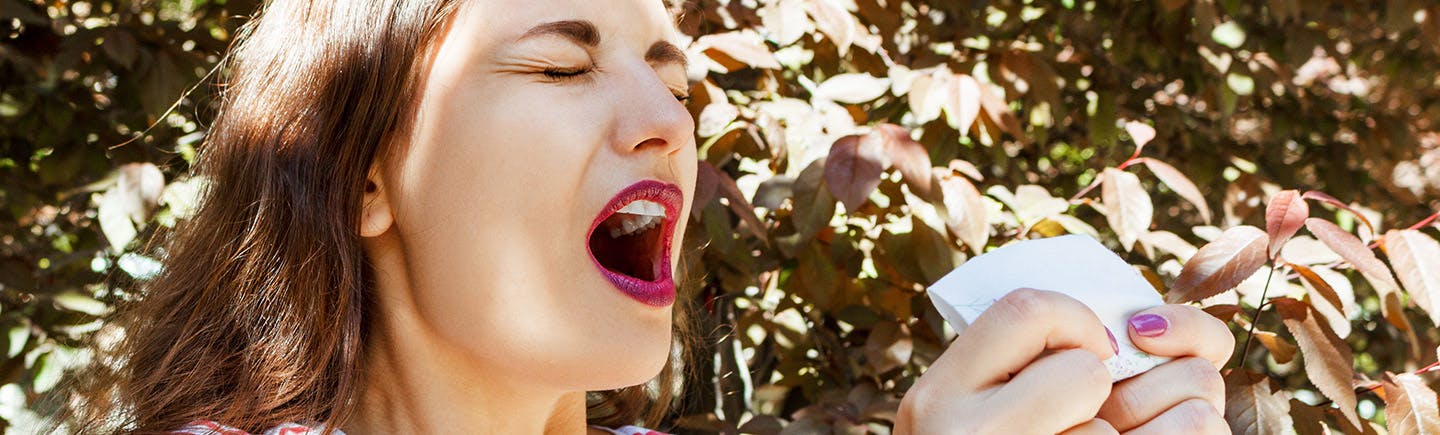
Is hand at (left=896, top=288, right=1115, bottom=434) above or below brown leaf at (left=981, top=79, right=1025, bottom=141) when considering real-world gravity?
above

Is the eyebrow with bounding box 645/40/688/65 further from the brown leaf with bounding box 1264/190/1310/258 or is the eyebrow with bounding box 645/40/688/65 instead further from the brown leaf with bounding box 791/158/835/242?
the brown leaf with bounding box 1264/190/1310/258

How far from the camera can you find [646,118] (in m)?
1.26

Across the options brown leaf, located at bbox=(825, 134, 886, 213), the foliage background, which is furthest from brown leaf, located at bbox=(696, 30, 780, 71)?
brown leaf, located at bbox=(825, 134, 886, 213)

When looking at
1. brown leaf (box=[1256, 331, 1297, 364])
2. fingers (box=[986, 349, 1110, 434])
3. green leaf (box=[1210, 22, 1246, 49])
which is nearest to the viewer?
fingers (box=[986, 349, 1110, 434])

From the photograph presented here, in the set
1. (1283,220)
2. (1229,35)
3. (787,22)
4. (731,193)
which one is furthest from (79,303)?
(1229,35)

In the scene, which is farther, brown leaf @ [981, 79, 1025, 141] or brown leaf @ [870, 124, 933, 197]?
brown leaf @ [981, 79, 1025, 141]

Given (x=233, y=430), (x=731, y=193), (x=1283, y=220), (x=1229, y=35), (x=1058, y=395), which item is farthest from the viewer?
(x=1229, y=35)

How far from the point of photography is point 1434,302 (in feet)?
4.93

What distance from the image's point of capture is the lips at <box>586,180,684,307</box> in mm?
1254

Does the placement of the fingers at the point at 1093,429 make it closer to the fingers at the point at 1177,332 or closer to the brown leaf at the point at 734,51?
the fingers at the point at 1177,332

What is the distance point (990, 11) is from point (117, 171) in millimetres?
1894

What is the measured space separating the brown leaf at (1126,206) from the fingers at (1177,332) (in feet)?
1.99

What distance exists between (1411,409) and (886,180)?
2.62ft

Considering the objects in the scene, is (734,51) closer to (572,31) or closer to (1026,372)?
(572,31)
